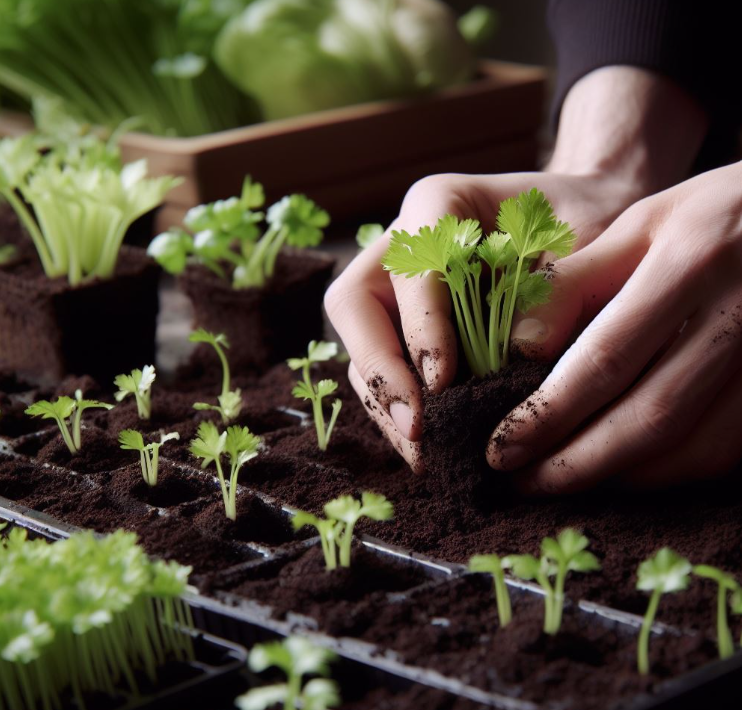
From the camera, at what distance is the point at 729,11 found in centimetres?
172

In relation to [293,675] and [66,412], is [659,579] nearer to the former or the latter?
[293,675]

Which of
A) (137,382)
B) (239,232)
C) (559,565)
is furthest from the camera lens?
(239,232)

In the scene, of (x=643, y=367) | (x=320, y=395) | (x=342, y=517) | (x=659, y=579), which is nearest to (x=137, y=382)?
(x=320, y=395)

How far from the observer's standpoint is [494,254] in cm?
101

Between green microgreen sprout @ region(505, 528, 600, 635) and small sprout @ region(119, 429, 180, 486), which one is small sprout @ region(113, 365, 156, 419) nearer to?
small sprout @ region(119, 429, 180, 486)

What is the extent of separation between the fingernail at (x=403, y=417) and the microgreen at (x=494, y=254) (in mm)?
98

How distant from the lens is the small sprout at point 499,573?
2.59 feet

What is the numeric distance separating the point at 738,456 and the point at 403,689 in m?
0.51

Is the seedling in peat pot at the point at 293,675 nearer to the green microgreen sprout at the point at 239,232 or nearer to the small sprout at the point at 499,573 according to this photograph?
the small sprout at the point at 499,573

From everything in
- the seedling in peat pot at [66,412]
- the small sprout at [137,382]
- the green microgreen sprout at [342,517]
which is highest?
the small sprout at [137,382]

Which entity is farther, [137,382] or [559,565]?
[137,382]

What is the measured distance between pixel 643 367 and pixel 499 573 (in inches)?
14.0

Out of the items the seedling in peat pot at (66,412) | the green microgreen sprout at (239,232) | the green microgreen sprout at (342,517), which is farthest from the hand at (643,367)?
the green microgreen sprout at (239,232)

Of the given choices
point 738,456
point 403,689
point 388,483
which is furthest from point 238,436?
point 738,456
